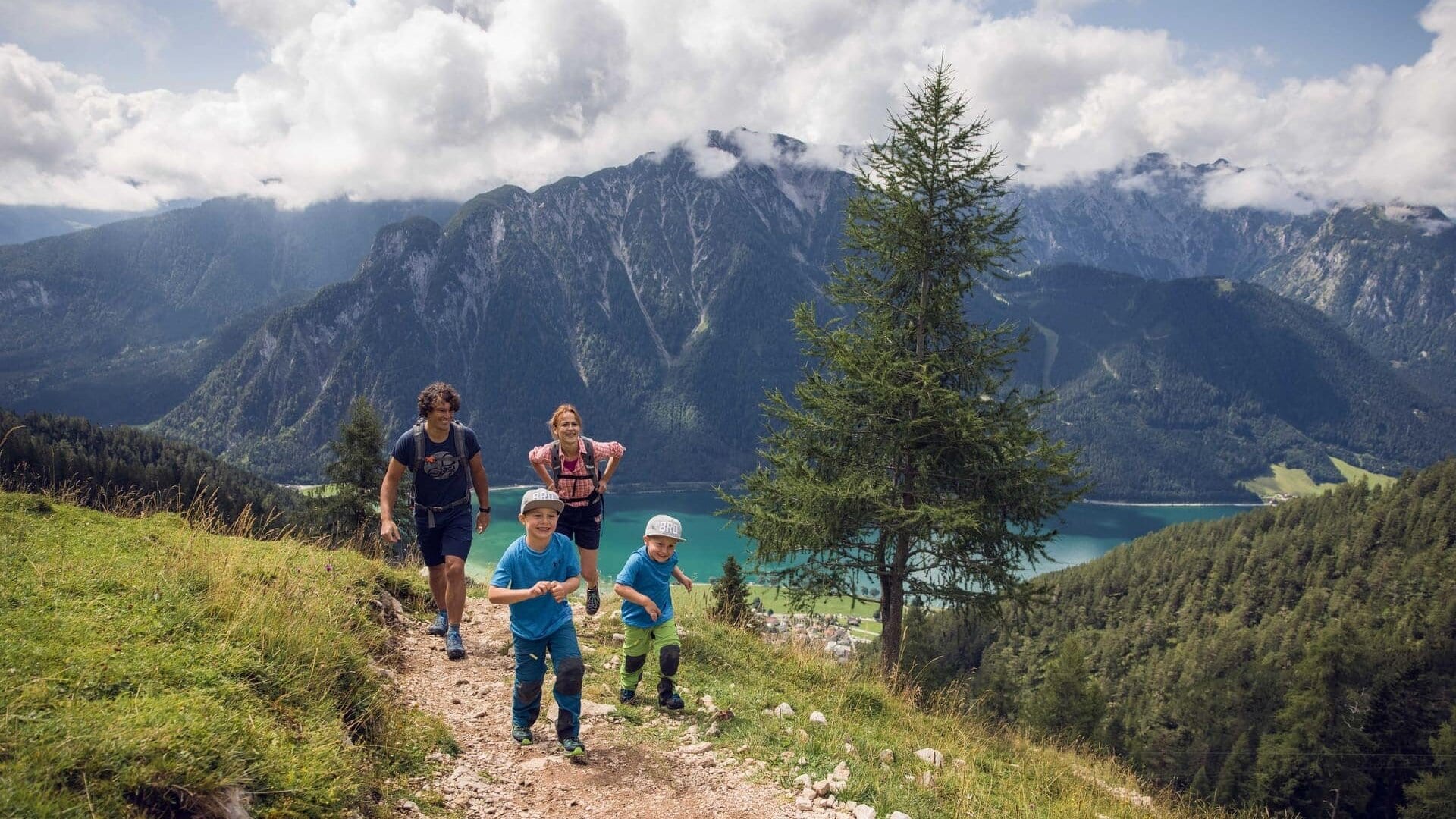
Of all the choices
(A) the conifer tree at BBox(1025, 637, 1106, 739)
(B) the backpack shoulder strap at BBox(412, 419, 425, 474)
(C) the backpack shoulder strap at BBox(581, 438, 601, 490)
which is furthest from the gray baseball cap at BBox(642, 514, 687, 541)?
(A) the conifer tree at BBox(1025, 637, 1106, 739)

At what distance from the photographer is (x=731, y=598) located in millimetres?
16562

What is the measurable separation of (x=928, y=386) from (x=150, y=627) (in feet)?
34.8

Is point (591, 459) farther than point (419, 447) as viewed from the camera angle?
Yes

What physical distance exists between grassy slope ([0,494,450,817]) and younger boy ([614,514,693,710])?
6.74 ft

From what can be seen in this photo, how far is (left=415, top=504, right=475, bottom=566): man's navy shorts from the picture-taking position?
780 centimetres

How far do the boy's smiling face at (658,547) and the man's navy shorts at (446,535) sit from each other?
7.23 feet

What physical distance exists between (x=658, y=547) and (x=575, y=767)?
91.2 inches

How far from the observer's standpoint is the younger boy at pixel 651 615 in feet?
23.4

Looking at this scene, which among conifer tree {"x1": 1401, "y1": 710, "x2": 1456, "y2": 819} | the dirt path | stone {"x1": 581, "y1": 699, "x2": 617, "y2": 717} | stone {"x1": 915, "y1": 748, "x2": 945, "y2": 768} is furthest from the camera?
conifer tree {"x1": 1401, "y1": 710, "x2": 1456, "y2": 819}

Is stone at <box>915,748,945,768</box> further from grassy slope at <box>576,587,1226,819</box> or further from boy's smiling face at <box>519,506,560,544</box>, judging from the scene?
boy's smiling face at <box>519,506,560,544</box>

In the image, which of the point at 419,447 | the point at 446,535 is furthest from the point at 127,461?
the point at 419,447

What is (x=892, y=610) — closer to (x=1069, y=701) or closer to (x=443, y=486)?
(x=443, y=486)

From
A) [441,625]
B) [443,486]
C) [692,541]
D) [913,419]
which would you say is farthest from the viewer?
[692,541]

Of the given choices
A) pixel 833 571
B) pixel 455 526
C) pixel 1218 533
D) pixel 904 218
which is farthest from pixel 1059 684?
pixel 1218 533
